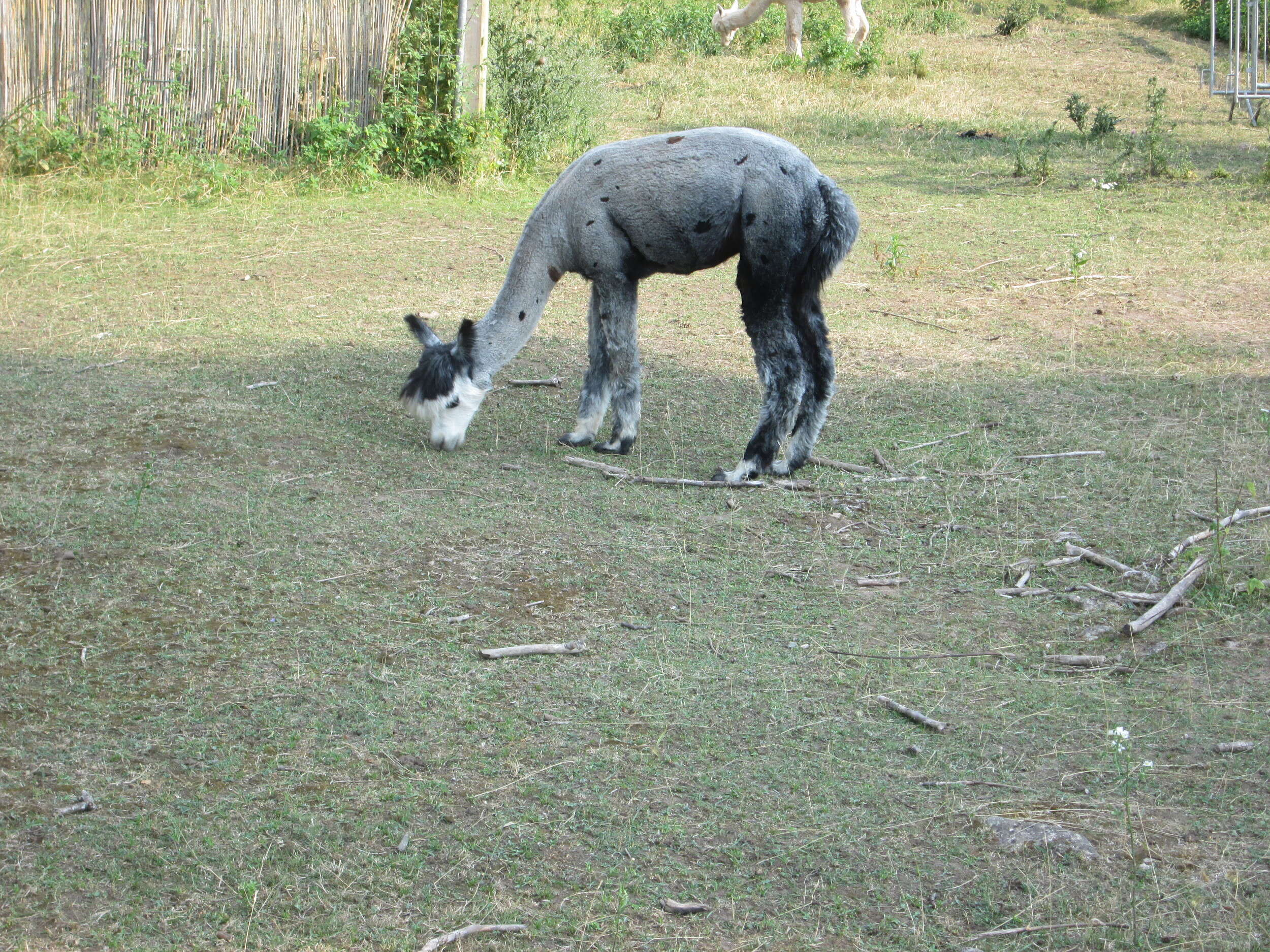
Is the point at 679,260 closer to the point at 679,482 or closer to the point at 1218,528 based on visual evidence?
the point at 679,482

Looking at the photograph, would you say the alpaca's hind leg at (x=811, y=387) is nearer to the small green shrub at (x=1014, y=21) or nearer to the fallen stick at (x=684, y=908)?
the fallen stick at (x=684, y=908)

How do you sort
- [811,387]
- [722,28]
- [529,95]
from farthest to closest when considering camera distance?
[722,28] → [529,95] → [811,387]

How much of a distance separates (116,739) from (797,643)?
2519 millimetres

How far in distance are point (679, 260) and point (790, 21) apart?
17.8 metres

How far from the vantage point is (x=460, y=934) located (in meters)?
3.17

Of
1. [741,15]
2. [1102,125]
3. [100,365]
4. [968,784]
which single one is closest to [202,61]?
[100,365]

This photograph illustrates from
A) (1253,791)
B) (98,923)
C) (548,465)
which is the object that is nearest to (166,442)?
(548,465)

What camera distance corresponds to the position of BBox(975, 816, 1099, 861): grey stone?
357 cm

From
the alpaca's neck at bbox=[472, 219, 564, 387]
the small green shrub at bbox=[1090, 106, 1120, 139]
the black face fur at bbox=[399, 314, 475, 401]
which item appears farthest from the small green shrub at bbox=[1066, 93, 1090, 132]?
the black face fur at bbox=[399, 314, 475, 401]

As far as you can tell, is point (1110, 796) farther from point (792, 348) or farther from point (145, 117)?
point (145, 117)

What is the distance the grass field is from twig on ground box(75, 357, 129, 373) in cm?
13

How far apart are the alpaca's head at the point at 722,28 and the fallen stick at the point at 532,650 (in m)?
21.0

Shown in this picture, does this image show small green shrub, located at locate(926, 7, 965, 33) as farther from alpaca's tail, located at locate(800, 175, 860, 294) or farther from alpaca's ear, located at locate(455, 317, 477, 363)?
alpaca's ear, located at locate(455, 317, 477, 363)

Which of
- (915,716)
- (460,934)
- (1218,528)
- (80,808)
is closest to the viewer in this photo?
(460,934)
